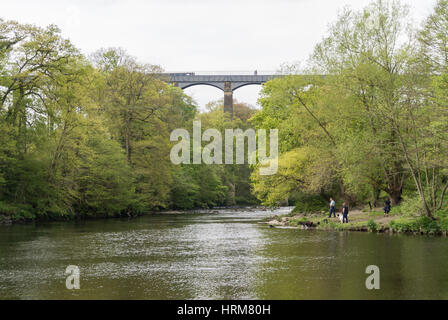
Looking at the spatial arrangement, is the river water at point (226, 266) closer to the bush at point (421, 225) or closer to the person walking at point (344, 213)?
the bush at point (421, 225)

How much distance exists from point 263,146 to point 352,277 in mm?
28770

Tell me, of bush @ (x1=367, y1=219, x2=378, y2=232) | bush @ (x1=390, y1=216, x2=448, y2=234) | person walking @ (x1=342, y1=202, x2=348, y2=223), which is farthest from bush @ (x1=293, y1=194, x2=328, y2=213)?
bush @ (x1=390, y1=216, x2=448, y2=234)

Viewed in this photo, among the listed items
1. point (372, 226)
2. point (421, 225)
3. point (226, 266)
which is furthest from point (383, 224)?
point (226, 266)

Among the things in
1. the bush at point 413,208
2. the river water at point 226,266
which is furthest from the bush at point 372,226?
the river water at point 226,266

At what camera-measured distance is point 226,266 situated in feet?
52.6

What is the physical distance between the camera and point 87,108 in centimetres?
4128

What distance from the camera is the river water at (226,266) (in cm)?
1208

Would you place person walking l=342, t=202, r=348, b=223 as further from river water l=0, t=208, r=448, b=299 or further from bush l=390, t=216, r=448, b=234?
river water l=0, t=208, r=448, b=299

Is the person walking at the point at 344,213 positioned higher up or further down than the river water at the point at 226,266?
higher up

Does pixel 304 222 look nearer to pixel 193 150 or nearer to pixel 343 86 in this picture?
pixel 343 86

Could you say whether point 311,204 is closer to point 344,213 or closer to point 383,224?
point 344,213

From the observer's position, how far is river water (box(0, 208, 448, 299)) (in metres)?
12.1

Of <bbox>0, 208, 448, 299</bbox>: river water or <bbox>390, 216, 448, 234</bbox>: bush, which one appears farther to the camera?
<bbox>390, 216, 448, 234</bbox>: bush

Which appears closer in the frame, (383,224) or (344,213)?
(383,224)
